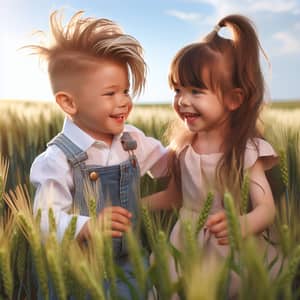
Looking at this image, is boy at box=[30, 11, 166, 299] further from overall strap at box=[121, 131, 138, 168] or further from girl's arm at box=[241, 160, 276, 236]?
girl's arm at box=[241, 160, 276, 236]

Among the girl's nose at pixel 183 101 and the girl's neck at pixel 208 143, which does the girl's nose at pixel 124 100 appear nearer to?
the girl's nose at pixel 183 101

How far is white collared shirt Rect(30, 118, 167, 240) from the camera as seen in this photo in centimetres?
101

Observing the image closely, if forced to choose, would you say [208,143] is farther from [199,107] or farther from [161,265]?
[161,265]

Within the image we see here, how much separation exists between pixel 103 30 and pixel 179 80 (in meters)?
0.23

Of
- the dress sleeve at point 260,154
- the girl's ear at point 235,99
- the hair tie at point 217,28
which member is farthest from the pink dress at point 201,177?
the hair tie at point 217,28

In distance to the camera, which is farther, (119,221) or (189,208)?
(189,208)

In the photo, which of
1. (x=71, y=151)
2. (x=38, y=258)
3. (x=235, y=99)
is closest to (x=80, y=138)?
(x=71, y=151)

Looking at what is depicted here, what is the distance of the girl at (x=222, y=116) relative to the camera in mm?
1139

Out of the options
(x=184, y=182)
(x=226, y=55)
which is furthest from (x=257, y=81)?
(x=184, y=182)

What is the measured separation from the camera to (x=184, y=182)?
1284 millimetres

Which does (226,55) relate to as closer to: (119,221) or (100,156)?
(100,156)

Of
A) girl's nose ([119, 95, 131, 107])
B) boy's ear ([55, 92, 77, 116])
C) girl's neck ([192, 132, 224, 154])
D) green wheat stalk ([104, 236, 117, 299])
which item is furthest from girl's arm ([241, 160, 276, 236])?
green wheat stalk ([104, 236, 117, 299])

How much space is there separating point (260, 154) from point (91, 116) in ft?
1.42

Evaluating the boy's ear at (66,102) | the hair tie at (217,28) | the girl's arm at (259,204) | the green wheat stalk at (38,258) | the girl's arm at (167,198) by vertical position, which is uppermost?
the hair tie at (217,28)
